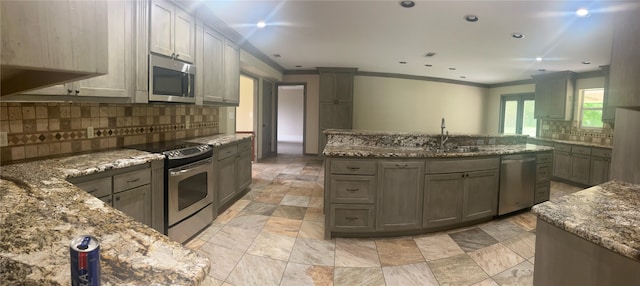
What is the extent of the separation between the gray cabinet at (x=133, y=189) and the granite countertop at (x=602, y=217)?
250cm

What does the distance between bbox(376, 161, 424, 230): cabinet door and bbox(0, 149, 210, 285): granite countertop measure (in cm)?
230

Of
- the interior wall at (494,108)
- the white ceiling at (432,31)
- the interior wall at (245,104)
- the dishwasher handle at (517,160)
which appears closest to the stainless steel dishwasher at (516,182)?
the dishwasher handle at (517,160)

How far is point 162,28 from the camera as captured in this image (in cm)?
280

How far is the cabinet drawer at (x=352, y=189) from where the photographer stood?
9.70ft

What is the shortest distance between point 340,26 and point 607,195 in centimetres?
307

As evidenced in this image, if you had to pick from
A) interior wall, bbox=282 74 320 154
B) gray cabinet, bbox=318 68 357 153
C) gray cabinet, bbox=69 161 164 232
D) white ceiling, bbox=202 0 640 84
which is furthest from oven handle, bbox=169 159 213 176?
interior wall, bbox=282 74 320 154

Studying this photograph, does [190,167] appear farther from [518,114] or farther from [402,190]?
[518,114]

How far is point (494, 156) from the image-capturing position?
342 cm

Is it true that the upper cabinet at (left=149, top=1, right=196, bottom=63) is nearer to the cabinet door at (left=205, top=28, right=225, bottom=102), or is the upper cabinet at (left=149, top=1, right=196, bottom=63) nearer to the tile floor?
the cabinet door at (left=205, top=28, right=225, bottom=102)

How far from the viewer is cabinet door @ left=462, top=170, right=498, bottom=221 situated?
10.8 feet

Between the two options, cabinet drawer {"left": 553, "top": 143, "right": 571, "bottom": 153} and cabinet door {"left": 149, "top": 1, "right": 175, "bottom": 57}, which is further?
cabinet drawer {"left": 553, "top": 143, "right": 571, "bottom": 153}

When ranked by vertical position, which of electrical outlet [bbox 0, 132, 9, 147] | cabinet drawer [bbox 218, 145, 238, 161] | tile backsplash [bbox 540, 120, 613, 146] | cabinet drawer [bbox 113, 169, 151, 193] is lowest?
cabinet drawer [bbox 113, 169, 151, 193]

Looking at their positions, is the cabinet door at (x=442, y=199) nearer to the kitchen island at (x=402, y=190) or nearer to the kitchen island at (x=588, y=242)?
the kitchen island at (x=402, y=190)

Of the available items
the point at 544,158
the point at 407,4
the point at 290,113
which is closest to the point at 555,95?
the point at 544,158
